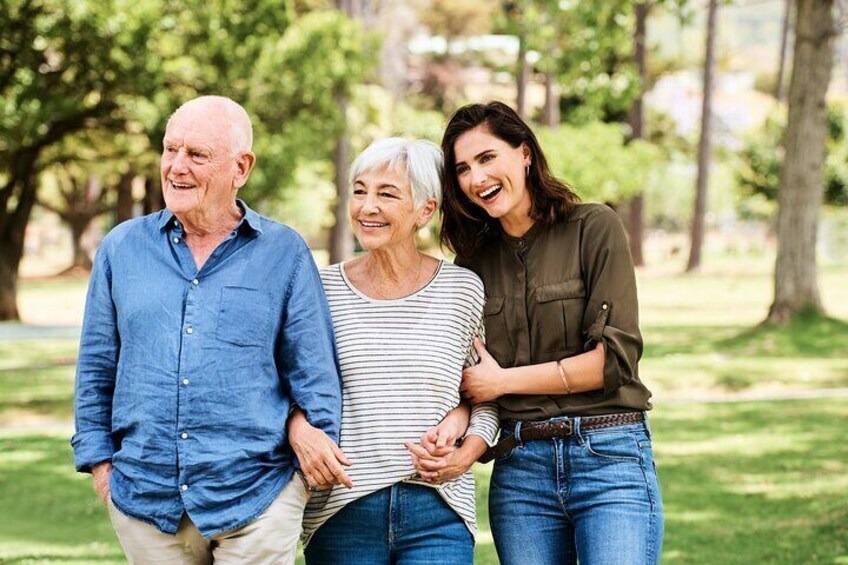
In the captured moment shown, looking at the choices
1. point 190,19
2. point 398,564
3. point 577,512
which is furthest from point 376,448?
point 190,19

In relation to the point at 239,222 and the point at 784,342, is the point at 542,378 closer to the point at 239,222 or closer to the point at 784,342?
the point at 239,222

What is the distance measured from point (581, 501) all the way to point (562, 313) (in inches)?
21.7

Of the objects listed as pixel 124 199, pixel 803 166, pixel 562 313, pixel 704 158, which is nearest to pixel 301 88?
pixel 803 166

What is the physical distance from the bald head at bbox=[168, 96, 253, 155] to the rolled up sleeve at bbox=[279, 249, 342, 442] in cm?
37

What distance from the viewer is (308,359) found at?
3260 mm

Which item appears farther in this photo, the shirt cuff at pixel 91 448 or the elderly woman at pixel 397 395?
the elderly woman at pixel 397 395

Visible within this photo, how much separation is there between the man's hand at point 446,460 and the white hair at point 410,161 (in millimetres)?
714

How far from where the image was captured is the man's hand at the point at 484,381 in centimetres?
351

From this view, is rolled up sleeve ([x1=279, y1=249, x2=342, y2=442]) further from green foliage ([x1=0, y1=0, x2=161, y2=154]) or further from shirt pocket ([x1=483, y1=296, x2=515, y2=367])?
green foliage ([x1=0, y1=0, x2=161, y2=154])

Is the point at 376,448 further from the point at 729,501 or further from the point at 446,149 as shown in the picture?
the point at 729,501

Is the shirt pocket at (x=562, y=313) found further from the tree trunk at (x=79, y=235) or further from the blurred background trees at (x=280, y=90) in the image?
the tree trunk at (x=79, y=235)

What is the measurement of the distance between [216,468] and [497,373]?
34.2 inches

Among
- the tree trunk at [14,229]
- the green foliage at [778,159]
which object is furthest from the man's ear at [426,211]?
the green foliage at [778,159]

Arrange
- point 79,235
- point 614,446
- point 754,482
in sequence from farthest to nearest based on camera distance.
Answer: point 79,235 < point 754,482 < point 614,446
